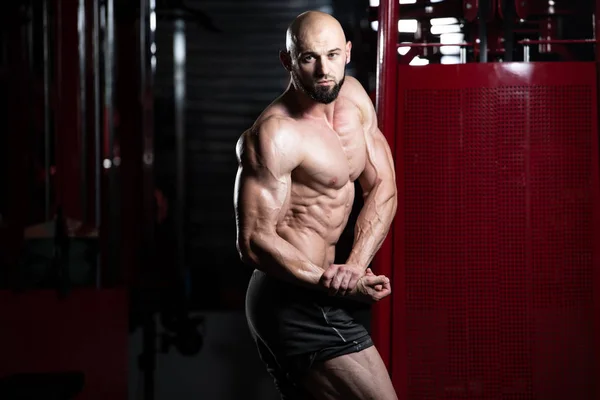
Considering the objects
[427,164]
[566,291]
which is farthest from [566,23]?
[566,291]

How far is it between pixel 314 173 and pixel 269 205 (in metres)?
0.19

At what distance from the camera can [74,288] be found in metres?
4.02

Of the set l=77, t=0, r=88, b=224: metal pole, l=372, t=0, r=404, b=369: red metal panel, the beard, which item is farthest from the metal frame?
l=77, t=0, r=88, b=224: metal pole

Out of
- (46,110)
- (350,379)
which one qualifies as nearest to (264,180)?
(350,379)

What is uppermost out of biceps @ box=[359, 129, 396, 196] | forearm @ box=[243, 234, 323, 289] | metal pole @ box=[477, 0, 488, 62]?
metal pole @ box=[477, 0, 488, 62]

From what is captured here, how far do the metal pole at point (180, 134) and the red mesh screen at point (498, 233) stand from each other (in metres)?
1.12

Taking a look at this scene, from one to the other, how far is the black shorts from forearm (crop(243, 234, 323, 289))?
0.51 feet

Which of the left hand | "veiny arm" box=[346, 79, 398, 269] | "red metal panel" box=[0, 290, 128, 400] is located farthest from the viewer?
"red metal panel" box=[0, 290, 128, 400]

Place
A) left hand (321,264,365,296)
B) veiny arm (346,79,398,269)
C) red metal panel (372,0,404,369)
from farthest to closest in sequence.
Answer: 1. red metal panel (372,0,404,369)
2. veiny arm (346,79,398,269)
3. left hand (321,264,365,296)

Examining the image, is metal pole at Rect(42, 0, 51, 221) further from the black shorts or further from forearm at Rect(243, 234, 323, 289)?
forearm at Rect(243, 234, 323, 289)

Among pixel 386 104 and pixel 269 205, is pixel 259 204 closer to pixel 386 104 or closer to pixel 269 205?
pixel 269 205

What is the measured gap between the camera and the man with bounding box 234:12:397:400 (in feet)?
7.96

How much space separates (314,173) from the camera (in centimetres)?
252

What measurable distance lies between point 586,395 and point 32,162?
2.78m
